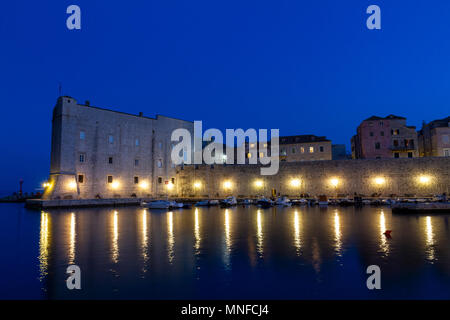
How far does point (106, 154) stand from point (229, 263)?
111 feet

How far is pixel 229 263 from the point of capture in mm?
8797

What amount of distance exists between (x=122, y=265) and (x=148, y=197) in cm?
3365

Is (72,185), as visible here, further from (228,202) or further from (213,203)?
(228,202)

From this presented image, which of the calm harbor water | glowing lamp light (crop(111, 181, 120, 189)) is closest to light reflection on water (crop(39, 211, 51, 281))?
the calm harbor water

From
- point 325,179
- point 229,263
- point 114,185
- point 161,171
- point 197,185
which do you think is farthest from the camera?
point 197,185

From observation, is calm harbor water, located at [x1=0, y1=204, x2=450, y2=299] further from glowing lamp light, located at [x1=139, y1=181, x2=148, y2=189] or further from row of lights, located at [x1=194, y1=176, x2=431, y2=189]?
glowing lamp light, located at [x1=139, y1=181, x2=148, y2=189]

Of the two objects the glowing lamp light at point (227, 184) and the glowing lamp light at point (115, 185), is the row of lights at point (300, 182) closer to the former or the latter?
the glowing lamp light at point (227, 184)

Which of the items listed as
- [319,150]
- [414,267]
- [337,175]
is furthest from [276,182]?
[414,267]

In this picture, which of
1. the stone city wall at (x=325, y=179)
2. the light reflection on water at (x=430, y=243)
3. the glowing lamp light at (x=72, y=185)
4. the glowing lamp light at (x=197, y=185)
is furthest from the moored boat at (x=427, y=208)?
the glowing lamp light at (x=72, y=185)

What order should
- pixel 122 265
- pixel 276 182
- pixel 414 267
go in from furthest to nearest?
pixel 276 182
pixel 122 265
pixel 414 267

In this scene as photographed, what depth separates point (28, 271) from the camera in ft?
→ 27.7

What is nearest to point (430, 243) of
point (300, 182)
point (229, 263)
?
point (229, 263)
